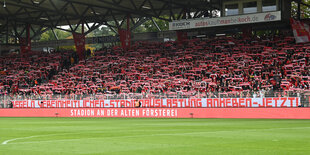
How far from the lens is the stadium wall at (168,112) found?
2559cm

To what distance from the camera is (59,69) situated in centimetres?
5050

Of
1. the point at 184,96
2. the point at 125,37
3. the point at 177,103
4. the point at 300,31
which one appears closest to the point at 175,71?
the point at 177,103

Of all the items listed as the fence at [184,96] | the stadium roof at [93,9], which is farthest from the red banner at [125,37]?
the fence at [184,96]

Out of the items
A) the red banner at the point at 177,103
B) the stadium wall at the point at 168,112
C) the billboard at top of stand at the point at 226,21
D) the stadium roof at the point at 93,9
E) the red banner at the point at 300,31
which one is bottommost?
the stadium wall at the point at 168,112

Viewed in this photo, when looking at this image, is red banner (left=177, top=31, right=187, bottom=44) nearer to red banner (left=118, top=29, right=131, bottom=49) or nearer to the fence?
red banner (left=118, top=29, right=131, bottom=49)

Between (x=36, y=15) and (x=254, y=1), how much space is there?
89.2 feet

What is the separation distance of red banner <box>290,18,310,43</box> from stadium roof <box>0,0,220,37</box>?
7716mm

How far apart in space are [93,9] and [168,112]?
23.9m

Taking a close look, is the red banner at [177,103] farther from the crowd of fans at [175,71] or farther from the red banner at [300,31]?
the red banner at [300,31]

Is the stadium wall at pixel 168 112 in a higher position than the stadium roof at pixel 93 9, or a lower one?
lower

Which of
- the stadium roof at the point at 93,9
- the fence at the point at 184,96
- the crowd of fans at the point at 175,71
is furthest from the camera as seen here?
the stadium roof at the point at 93,9

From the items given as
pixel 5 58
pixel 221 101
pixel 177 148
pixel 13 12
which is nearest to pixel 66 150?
pixel 177 148

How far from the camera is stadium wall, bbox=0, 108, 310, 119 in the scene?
25.6 metres

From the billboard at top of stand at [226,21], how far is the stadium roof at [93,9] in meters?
2.85
